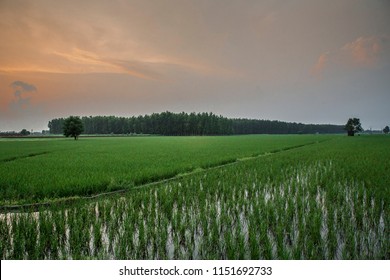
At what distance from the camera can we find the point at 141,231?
4742 millimetres

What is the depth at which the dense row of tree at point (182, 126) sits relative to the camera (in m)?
52.6

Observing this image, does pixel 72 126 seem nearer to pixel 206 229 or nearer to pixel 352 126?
pixel 206 229

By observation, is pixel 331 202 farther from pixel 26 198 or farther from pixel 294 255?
pixel 26 198

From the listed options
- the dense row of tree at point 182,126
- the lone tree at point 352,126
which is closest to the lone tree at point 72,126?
the dense row of tree at point 182,126

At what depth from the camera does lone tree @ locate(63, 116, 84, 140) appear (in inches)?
1651

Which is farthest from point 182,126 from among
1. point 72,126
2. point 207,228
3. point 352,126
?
point 207,228

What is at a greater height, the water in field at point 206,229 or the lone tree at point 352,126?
the lone tree at point 352,126

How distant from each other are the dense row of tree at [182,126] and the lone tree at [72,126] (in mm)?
1790

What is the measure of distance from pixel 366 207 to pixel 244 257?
12.4 ft

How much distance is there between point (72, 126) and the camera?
42531 millimetres

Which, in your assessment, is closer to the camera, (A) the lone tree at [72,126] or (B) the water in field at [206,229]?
(B) the water in field at [206,229]

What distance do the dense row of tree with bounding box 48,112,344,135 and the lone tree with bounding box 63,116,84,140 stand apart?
1790 millimetres

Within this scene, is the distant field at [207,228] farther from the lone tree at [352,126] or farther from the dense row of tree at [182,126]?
the lone tree at [352,126]
